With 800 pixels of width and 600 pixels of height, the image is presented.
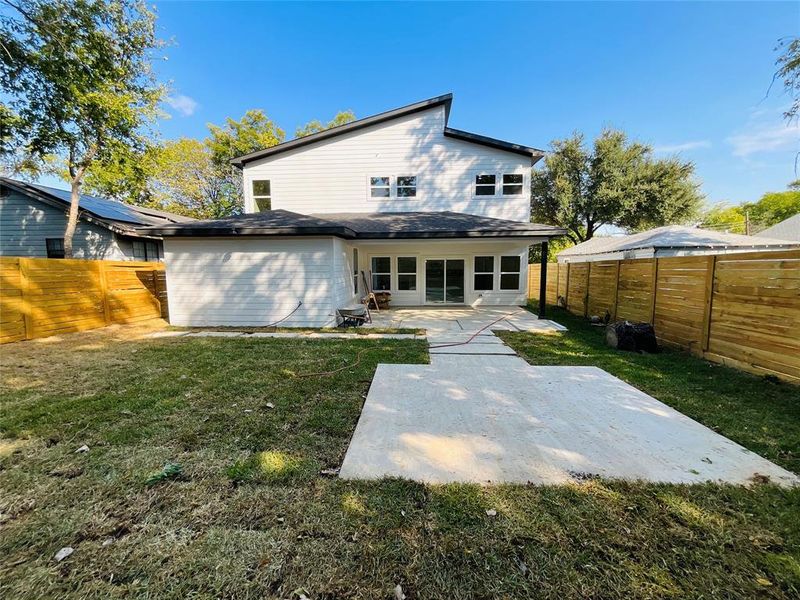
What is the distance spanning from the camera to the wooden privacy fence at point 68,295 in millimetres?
6902

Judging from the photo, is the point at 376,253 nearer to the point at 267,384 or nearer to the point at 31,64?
the point at 267,384

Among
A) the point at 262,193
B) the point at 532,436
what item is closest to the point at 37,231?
the point at 262,193

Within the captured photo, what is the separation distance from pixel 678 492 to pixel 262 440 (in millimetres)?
3369

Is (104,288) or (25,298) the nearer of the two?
(25,298)

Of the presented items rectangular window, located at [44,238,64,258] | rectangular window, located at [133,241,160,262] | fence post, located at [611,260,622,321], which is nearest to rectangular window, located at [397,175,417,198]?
fence post, located at [611,260,622,321]

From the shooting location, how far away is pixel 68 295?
793 cm

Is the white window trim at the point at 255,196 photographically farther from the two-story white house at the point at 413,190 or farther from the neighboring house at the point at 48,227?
the neighboring house at the point at 48,227

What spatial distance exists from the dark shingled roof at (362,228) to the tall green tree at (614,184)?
445 inches

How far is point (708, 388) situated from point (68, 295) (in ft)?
42.7

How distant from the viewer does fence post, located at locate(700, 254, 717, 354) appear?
215 inches

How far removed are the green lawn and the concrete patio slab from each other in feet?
0.62

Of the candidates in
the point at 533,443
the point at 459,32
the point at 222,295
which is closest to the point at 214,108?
the point at 459,32

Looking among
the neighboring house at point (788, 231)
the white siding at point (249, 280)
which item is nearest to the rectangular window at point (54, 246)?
the white siding at point (249, 280)

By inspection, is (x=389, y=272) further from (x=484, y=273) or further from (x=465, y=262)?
(x=484, y=273)
